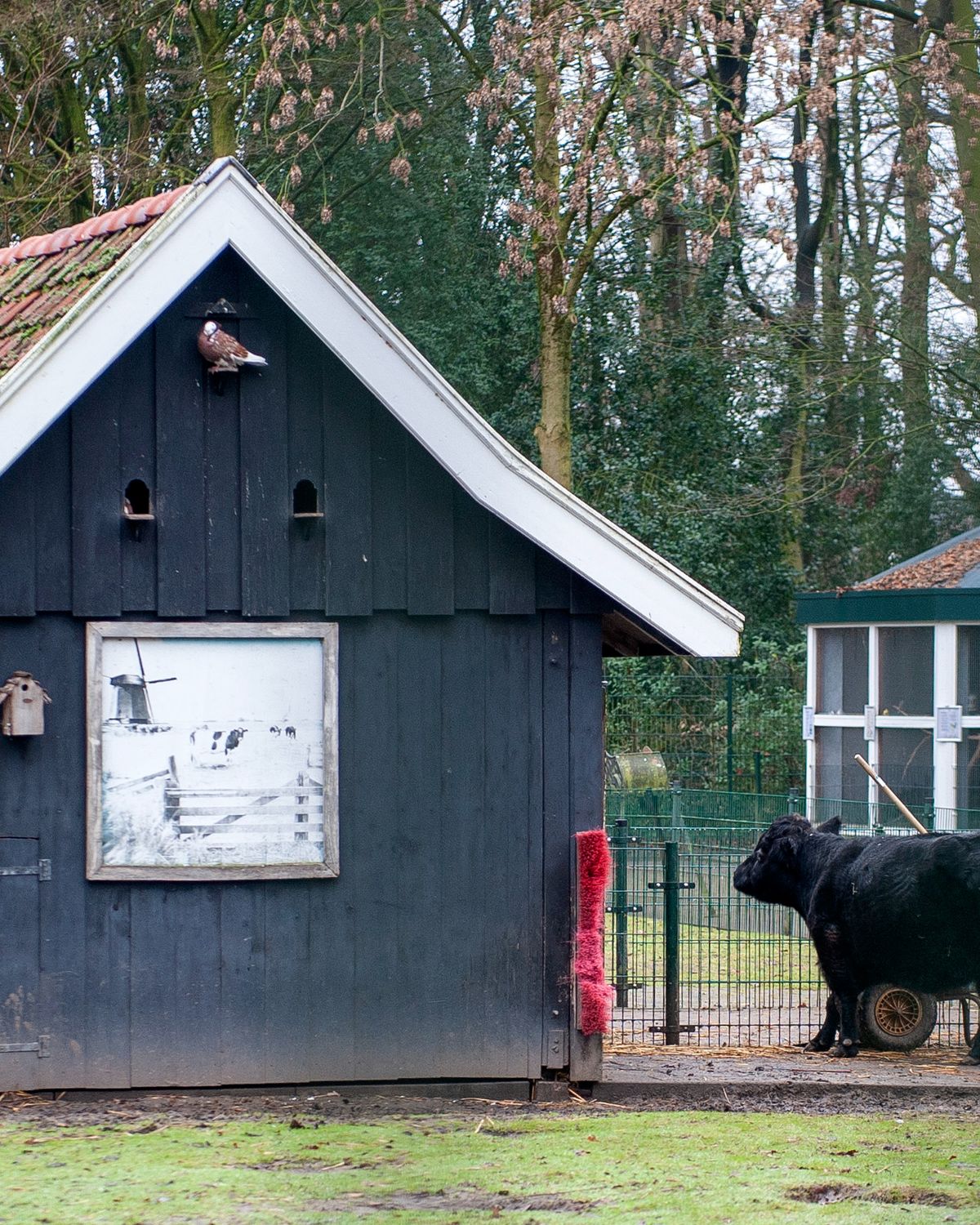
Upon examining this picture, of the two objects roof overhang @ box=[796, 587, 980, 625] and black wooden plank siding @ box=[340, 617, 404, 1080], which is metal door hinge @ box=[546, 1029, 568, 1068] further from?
roof overhang @ box=[796, 587, 980, 625]

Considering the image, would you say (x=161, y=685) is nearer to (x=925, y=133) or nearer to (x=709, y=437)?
(x=925, y=133)

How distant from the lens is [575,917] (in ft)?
28.2

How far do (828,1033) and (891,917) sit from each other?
0.89 m

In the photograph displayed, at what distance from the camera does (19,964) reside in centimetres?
820

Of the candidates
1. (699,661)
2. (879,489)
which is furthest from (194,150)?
(879,489)

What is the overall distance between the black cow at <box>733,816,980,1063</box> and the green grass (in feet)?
6.79

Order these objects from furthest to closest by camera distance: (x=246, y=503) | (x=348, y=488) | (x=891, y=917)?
(x=891, y=917) < (x=348, y=488) < (x=246, y=503)

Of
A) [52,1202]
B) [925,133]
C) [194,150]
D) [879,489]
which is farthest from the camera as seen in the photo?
[879,489]

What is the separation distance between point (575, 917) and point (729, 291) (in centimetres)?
2190

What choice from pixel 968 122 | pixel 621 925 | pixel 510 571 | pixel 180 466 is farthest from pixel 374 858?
pixel 968 122

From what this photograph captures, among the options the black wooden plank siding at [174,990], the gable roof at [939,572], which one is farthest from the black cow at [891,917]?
the gable roof at [939,572]

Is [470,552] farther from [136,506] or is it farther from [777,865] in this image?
[777,865]

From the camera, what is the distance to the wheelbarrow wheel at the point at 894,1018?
34.5ft

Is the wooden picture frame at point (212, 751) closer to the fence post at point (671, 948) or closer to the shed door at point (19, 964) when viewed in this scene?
the shed door at point (19, 964)
